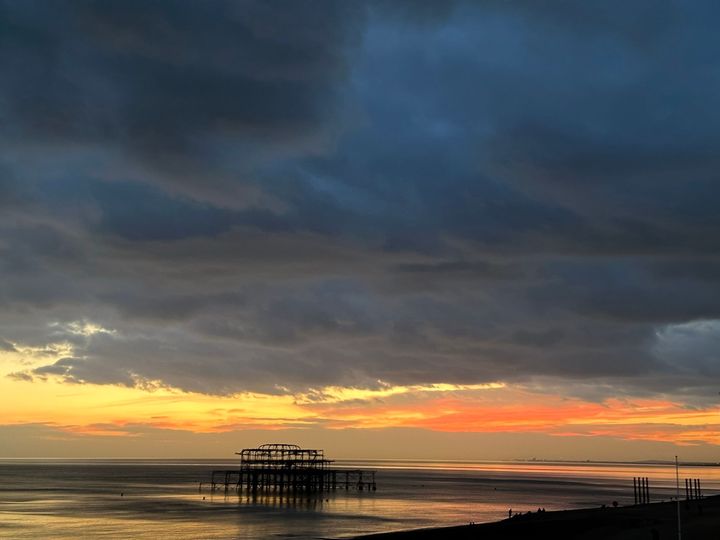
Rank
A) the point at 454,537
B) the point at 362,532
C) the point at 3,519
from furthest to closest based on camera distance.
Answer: the point at 3,519
the point at 362,532
the point at 454,537

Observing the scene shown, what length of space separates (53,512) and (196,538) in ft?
Result: 107

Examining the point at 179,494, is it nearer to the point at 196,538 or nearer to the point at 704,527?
the point at 196,538

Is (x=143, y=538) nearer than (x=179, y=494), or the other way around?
(x=143, y=538)

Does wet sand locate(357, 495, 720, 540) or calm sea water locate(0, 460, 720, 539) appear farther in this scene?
calm sea water locate(0, 460, 720, 539)

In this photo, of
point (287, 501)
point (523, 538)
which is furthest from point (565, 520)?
point (287, 501)

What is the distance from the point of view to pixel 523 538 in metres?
50.5

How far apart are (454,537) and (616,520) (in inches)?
682

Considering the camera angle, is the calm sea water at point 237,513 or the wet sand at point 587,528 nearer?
the wet sand at point 587,528

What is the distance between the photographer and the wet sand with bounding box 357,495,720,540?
49.3m

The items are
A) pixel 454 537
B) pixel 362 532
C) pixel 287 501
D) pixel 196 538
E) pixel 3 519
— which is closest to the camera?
pixel 454 537

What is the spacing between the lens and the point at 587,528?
55.6 meters

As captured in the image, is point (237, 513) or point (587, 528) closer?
point (587, 528)

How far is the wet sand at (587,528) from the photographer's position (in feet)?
162

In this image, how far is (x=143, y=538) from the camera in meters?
56.8
